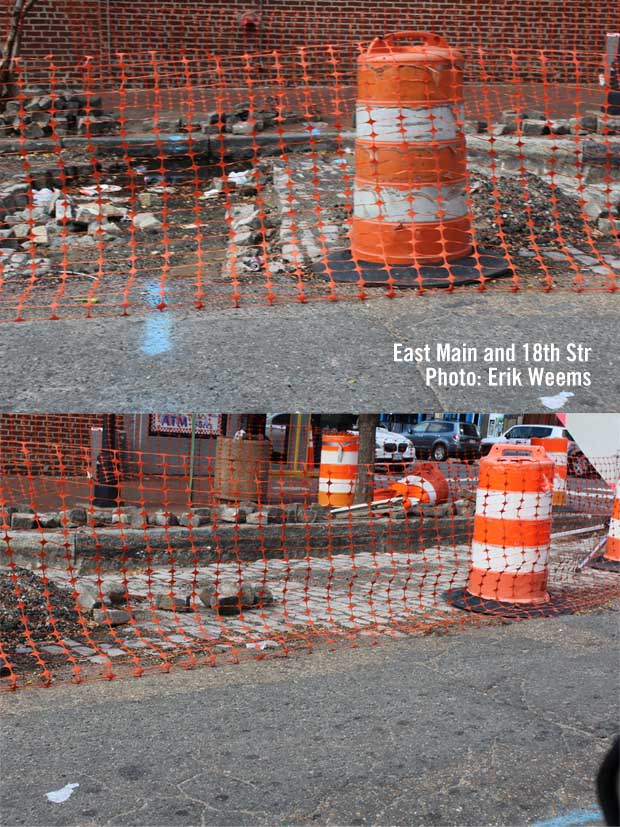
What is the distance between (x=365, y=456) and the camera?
12.8 meters

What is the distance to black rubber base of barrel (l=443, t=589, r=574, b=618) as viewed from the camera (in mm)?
6117

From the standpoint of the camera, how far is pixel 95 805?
10.9 ft

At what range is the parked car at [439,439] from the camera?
25.1m

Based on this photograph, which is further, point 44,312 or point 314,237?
point 314,237

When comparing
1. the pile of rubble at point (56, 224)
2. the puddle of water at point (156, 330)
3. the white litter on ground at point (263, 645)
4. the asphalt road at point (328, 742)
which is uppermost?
the pile of rubble at point (56, 224)

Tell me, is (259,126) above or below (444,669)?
above

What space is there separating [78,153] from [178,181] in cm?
148

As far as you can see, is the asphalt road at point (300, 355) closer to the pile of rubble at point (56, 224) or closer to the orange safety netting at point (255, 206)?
the orange safety netting at point (255, 206)

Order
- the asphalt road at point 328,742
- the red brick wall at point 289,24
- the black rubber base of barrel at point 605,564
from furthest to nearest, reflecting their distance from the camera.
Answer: the red brick wall at point 289,24 < the black rubber base of barrel at point 605,564 < the asphalt road at point 328,742

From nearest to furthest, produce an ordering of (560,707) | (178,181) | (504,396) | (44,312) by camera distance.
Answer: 1. (560,707)
2. (504,396)
3. (44,312)
4. (178,181)

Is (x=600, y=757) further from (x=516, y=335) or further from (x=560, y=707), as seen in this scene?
(x=516, y=335)

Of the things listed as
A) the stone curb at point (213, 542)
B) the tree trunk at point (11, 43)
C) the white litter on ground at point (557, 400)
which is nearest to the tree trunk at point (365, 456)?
the stone curb at point (213, 542)

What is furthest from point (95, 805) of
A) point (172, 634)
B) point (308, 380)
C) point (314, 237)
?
point (314, 237)

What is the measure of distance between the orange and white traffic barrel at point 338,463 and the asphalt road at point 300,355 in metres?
5.52
